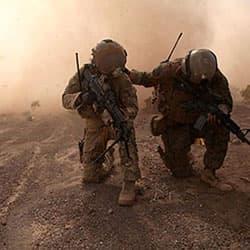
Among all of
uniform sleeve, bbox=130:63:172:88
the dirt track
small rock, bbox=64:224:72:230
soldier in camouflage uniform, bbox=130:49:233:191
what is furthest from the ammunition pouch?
small rock, bbox=64:224:72:230

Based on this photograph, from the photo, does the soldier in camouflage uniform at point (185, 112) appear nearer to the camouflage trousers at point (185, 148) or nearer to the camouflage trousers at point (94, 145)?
the camouflage trousers at point (185, 148)

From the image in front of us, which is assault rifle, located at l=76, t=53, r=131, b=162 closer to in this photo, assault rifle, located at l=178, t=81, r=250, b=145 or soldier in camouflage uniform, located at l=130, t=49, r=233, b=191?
soldier in camouflage uniform, located at l=130, t=49, r=233, b=191

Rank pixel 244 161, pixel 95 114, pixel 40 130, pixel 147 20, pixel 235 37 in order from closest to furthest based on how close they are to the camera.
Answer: pixel 95 114 < pixel 244 161 < pixel 40 130 < pixel 147 20 < pixel 235 37

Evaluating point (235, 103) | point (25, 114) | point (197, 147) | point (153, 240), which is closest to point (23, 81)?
point (25, 114)

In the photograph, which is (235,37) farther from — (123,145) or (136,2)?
(123,145)

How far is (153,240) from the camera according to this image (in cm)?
378

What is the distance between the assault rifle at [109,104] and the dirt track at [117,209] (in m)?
0.55

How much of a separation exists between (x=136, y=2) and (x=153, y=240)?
20.5ft

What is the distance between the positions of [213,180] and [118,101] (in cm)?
115

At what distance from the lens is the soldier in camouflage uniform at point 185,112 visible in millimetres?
4406

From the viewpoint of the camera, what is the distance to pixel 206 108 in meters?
4.38

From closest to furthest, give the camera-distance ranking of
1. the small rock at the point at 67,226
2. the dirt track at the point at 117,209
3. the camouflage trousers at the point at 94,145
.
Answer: the dirt track at the point at 117,209, the small rock at the point at 67,226, the camouflage trousers at the point at 94,145

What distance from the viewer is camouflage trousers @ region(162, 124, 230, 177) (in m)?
4.68

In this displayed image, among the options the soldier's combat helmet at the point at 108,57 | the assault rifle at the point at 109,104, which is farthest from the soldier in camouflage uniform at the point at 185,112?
the assault rifle at the point at 109,104
